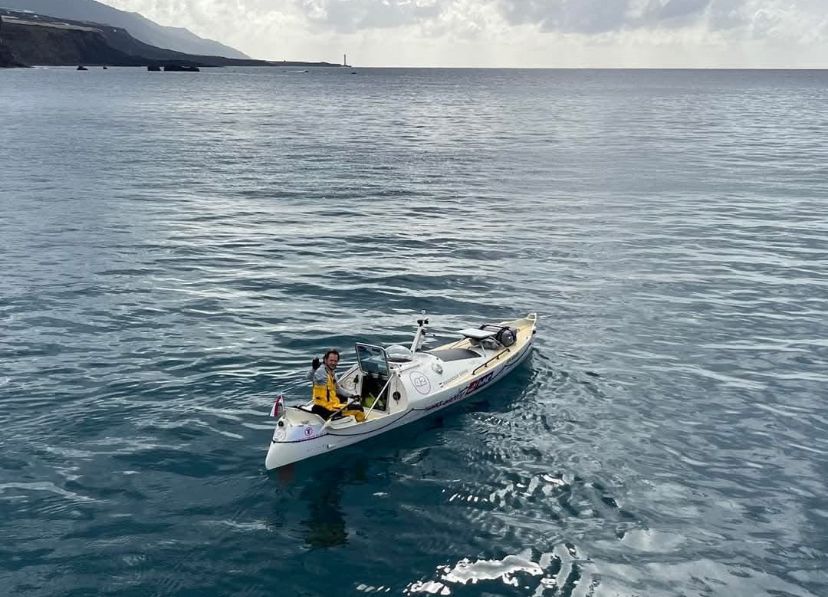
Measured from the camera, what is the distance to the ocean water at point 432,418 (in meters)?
18.5

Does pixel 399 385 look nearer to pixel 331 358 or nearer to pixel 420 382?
pixel 420 382

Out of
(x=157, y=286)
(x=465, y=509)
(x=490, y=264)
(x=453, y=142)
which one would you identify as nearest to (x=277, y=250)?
(x=157, y=286)

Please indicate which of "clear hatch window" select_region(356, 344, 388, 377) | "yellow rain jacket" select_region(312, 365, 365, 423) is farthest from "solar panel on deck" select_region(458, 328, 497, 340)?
"yellow rain jacket" select_region(312, 365, 365, 423)

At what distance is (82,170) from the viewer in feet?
242

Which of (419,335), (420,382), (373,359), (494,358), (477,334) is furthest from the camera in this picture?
(477,334)

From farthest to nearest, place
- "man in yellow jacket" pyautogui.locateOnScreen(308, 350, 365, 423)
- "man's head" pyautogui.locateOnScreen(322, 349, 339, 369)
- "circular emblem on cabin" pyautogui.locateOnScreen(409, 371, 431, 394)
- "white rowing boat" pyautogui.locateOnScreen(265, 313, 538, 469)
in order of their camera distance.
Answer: "circular emblem on cabin" pyautogui.locateOnScreen(409, 371, 431, 394)
"man in yellow jacket" pyautogui.locateOnScreen(308, 350, 365, 423)
"man's head" pyautogui.locateOnScreen(322, 349, 339, 369)
"white rowing boat" pyautogui.locateOnScreen(265, 313, 538, 469)

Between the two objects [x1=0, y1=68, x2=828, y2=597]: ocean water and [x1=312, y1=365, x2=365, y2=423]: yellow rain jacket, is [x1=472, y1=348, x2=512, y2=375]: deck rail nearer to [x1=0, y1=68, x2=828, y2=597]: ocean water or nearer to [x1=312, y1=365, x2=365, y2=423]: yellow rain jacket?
[x1=0, y1=68, x2=828, y2=597]: ocean water

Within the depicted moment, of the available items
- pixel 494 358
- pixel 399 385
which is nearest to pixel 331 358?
pixel 399 385

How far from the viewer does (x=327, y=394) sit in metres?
23.4

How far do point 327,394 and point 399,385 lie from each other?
8.57 ft

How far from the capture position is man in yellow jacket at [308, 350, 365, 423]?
75.7 feet

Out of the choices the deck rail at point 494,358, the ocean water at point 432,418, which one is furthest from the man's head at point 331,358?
the deck rail at point 494,358

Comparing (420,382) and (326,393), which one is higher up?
(326,393)

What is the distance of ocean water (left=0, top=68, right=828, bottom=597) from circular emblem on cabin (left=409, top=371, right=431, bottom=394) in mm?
1269
